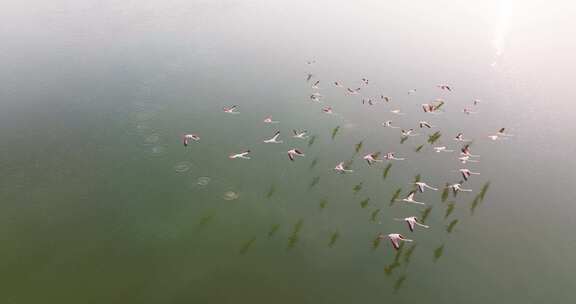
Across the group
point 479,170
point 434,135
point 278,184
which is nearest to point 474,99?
point 434,135

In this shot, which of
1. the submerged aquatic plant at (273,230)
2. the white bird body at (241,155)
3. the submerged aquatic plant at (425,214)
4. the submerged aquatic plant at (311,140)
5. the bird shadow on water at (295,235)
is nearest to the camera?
the bird shadow on water at (295,235)

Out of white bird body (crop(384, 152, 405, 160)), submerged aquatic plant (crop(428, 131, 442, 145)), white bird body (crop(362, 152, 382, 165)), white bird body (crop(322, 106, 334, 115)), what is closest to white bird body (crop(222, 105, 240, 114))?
white bird body (crop(322, 106, 334, 115))

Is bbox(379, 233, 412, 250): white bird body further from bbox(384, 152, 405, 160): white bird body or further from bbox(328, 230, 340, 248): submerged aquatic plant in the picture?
bbox(384, 152, 405, 160): white bird body

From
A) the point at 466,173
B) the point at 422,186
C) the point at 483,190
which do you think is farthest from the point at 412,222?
the point at 483,190

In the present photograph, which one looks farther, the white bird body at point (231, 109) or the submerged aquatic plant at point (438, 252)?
the white bird body at point (231, 109)

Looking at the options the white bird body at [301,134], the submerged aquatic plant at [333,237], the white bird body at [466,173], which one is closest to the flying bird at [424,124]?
the white bird body at [466,173]

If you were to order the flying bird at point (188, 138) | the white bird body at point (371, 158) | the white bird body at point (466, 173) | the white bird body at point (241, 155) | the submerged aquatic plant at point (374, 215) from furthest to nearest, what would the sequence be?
the flying bird at point (188, 138), the white bird body at point (241, 155), the white bird body at point (371, 158), the white bird body at point (466, 173), the submerged aquatic plant at point (374, 215)

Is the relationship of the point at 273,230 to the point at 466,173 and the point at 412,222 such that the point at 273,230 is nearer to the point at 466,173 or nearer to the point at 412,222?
the point at 412,222

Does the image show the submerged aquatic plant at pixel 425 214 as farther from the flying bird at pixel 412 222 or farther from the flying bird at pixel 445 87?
the flying bird at pixel 445 87
